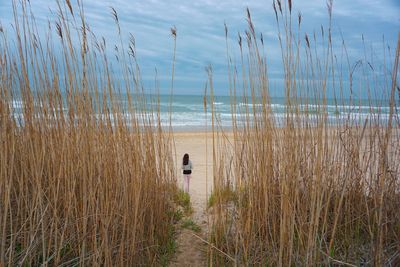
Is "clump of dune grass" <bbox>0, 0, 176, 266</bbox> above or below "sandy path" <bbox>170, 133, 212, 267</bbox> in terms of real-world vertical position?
above

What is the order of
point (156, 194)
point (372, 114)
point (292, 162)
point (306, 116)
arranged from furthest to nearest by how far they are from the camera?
point (372, 114)
point (156, 194)
point (306, 116)
point (292, 162)

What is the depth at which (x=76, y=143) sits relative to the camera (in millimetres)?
1684

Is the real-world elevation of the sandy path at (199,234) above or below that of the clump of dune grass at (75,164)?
below

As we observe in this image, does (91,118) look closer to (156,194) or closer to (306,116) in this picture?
(156,194)

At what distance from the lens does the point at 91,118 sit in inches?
66.1

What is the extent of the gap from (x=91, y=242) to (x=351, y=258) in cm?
120

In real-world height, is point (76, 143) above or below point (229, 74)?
below

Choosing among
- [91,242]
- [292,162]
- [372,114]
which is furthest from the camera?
[372,114]

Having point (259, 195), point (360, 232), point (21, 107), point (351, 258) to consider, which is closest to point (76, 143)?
point (21, 107)

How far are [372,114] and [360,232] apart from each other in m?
0.68

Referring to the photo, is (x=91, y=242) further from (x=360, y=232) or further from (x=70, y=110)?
(x=360, y=232)

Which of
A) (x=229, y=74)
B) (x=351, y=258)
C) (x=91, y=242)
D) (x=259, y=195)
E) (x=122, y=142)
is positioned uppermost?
(x=229, y=74)

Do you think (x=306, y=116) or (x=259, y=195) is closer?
(x=259, y=195)

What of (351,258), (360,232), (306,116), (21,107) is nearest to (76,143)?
(21,107)
